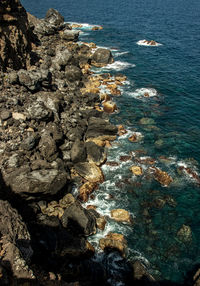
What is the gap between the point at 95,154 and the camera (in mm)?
27641

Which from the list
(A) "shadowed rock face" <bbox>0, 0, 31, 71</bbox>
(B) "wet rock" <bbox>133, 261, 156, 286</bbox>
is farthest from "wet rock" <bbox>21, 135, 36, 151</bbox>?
(B) "wet rock" <bbox>133, 261, 156, 286</bbox>

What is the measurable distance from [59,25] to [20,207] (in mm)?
79418

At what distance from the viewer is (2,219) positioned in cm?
1326

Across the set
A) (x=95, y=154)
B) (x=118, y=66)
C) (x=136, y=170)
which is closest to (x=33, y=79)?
(x=95, y=154)

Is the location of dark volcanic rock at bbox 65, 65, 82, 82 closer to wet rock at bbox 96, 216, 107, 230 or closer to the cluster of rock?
the cluster of rock

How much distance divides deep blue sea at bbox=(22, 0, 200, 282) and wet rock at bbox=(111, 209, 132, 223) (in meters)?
0.59

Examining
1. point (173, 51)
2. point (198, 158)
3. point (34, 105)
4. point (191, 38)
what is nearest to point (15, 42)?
point (34, 105)

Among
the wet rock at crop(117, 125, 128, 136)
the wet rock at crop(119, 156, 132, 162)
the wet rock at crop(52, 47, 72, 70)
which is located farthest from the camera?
the wet rock at crop(52, 47, 72, 70)

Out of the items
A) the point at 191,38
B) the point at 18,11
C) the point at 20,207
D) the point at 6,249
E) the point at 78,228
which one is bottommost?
the point at 78,228

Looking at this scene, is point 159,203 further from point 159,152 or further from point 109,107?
point 109,107

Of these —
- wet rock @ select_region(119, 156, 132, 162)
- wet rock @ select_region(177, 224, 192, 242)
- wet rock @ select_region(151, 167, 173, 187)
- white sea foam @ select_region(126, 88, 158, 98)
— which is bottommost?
wet rock @ select_region(177, 224, 192, 242)

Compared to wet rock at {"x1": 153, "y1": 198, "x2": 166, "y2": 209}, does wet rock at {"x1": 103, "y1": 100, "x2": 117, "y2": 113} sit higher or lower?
higher

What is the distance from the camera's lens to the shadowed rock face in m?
32.6

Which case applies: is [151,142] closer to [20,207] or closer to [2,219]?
[20,207]
